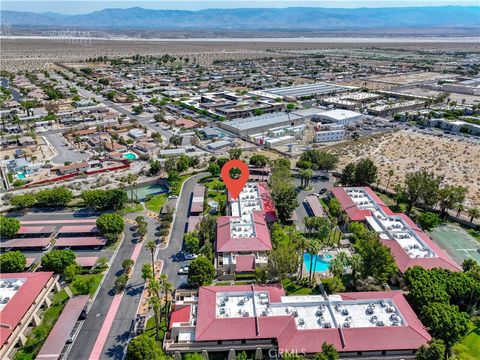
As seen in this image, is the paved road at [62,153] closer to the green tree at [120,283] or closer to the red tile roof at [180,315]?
the green tree at [120,283]

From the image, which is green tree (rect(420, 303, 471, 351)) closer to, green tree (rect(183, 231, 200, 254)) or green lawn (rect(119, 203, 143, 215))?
green tree (rect(183, 231, 200, 254))

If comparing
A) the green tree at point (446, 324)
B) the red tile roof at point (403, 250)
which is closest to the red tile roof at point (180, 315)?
the green tree at point (446, 324)

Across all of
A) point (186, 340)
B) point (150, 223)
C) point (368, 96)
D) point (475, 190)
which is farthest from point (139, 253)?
point (368, 96)

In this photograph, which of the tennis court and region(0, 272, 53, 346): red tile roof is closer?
region(0, 272, 53, 346): red tile roof

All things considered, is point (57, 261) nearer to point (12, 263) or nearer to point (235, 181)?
point (12, 263)

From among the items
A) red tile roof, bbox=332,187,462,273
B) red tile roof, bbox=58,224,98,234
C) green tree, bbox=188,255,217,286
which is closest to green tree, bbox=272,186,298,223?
red tile roof, bbox=332,187,462,273

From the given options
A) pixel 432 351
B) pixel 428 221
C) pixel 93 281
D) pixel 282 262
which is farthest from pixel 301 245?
pixel 93 281

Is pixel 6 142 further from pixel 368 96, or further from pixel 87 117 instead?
pixel 368 96

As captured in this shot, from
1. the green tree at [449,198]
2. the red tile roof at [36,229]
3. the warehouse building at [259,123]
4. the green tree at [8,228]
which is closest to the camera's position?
the green tree at [8,228]
